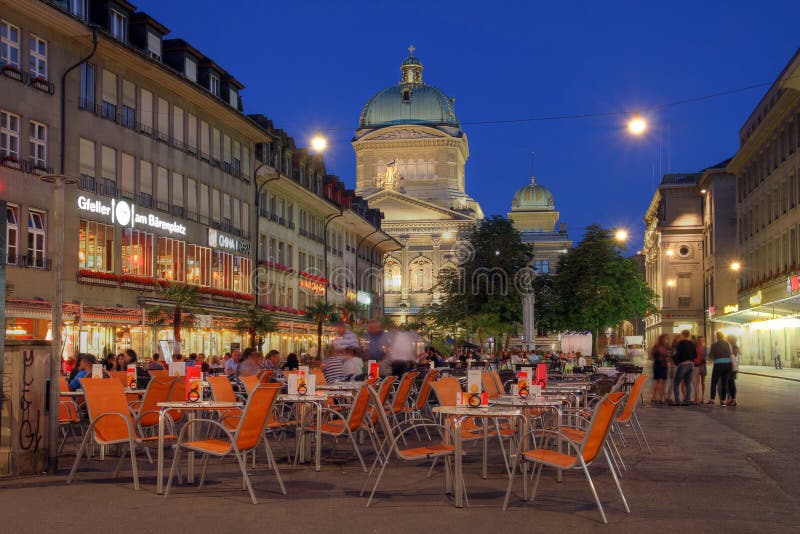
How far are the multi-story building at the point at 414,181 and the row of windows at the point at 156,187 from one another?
67264mm

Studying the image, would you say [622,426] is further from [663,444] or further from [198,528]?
[198,528]

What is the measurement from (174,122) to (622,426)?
24.6m

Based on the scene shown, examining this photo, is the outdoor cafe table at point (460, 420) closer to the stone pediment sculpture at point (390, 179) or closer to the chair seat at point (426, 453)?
the chair seat at point (426, 453)

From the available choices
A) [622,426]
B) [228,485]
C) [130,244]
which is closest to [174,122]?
[130,244]

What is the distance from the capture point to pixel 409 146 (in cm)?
12081

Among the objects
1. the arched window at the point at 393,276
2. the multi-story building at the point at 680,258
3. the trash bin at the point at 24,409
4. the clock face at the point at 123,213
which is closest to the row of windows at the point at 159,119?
the clock face at the point at 123,213

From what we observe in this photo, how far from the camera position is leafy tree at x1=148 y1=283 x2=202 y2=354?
35.2 meters

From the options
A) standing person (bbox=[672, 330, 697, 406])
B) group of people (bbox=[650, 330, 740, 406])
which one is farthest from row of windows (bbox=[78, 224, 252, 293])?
standing person (bbox=[672, 330, 697, 406])

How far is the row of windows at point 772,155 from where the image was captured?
50750 millimetres

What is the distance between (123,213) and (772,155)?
36.9 metres

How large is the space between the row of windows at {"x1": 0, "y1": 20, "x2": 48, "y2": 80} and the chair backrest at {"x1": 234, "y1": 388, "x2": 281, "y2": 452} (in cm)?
2133

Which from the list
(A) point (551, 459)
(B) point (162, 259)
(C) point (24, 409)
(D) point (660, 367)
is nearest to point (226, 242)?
(B) point (162, 259)

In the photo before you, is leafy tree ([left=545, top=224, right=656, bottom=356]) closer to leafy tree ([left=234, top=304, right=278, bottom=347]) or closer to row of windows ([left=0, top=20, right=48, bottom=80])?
leafy tree ([left=234, top=304, right=278, bottom=347])

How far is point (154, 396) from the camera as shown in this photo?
38.8ft
